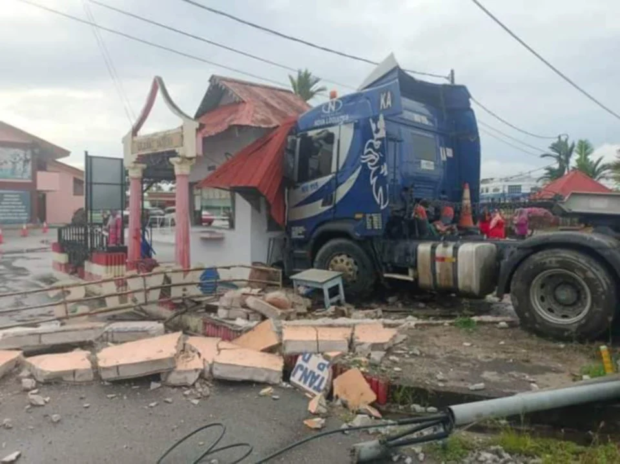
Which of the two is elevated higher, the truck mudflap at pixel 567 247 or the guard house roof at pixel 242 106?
the guard house roof at pixel 242 106

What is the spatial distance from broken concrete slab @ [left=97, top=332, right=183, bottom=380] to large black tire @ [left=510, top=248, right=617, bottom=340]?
159 inches

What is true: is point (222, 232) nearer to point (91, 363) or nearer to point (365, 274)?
point (365, 274)

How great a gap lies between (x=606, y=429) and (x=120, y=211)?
11194 mm

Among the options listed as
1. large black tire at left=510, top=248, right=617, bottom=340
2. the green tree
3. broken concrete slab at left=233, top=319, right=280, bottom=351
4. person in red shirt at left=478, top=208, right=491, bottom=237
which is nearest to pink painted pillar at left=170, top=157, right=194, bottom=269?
broken concrete slab at left=233, top=319, right=280, bottom=351

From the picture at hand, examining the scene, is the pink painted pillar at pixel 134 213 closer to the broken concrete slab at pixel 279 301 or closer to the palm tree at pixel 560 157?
the broken concrete slab at pixel 279 301

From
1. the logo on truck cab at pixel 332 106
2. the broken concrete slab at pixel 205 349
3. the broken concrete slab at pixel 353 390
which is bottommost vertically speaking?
the broken concrete slab at pixel 353 390

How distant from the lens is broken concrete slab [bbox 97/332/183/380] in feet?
16.9

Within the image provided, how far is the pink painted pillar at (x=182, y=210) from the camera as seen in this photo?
32.5 feet

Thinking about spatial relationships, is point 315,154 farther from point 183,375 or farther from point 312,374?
point 183,375

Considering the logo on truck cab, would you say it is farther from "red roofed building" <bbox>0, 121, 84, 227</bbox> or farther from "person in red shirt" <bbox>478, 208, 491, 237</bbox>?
"red roofed building" <bbox>0, 121, 84, 227</bbox>

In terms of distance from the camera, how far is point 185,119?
9820 mm

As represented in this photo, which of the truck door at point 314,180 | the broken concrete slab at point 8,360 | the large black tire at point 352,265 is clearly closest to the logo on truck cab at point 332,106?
the truck door at point 314,180

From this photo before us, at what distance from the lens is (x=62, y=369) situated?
5.24 metres

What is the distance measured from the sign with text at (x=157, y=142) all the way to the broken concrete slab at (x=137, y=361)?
17.0 ft
